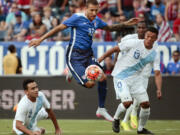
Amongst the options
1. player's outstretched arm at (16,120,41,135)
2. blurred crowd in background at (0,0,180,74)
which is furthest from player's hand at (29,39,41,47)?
blurred crowd in background at (0,0,180,74)

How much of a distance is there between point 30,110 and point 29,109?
0.16ft

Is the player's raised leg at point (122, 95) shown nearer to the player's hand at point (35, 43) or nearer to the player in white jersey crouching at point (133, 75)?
the player in white jersey crouching at point (133, 75)

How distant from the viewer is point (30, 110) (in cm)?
1166

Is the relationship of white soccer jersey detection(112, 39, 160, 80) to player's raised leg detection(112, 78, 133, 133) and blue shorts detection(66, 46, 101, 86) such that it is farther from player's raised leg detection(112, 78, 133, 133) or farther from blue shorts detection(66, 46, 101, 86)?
blue shorts detection(66, 46, 101, 86)

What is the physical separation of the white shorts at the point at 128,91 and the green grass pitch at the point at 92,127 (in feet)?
2.83

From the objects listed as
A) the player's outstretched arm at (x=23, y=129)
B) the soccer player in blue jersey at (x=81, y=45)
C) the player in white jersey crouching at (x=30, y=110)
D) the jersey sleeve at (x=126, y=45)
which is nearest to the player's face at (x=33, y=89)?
the player in white jersey crouching at (x=30, y=110)

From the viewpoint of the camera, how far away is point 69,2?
2255 centimetres

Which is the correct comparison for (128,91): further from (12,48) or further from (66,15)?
(66,15)

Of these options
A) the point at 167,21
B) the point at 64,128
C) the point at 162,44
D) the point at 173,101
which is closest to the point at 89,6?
the point at 64,128

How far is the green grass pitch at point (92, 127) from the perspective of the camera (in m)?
12.4

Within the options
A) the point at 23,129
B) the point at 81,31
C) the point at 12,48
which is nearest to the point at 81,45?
the point at 81,31

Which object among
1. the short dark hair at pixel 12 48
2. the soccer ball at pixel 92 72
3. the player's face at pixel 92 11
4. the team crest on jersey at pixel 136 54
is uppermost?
the player's face at pixel 92 11

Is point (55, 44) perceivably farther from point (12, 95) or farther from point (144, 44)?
point (144, 44)

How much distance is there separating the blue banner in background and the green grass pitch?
135 inches
